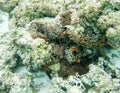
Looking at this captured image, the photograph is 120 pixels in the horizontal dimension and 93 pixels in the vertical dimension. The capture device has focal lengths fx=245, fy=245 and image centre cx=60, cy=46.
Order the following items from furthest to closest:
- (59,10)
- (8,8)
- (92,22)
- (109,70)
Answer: (8,8)
(59,10)
(109,70)
(92,22)

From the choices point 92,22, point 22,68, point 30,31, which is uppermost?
point 92,22

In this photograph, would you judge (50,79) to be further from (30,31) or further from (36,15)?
(36,15)

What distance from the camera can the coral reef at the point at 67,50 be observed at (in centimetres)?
444

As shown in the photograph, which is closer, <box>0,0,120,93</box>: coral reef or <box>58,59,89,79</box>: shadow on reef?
<box>0,0,120,93</box>: coral reef

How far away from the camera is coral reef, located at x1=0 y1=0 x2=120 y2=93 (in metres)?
4.44

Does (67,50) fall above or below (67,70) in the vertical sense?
above

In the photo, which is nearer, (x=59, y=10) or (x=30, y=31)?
(x=30, y=31)

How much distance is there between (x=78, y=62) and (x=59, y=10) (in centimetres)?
126

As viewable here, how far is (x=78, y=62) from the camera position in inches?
191

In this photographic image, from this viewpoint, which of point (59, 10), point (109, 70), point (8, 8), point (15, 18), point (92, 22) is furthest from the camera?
point (8, 8)

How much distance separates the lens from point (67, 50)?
4762 mm

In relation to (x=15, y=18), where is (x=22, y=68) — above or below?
below

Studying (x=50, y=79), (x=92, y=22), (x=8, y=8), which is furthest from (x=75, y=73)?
(x=8, y=8)

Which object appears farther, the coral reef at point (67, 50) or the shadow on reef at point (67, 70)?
the shadow on reef at point (67, 70)
